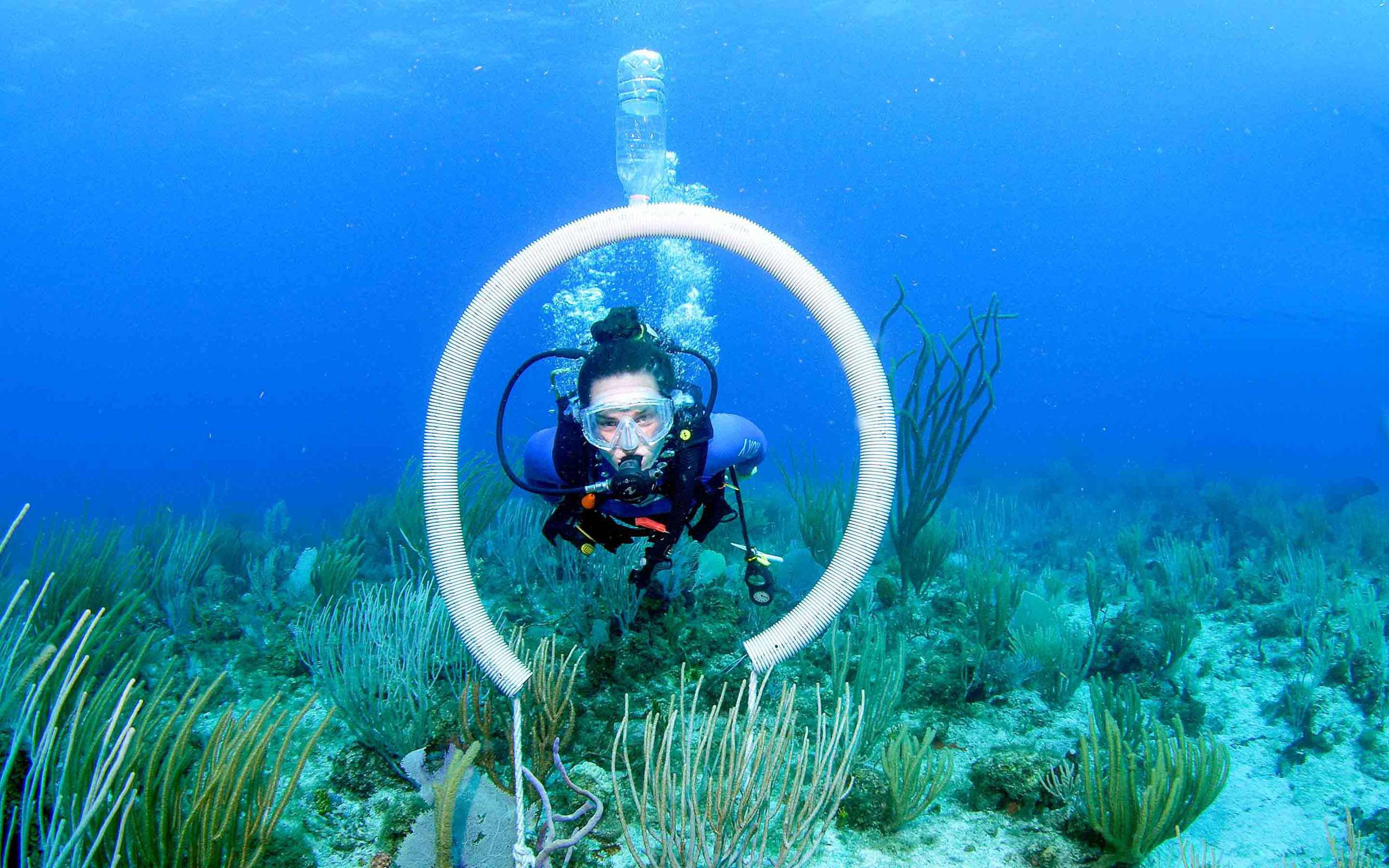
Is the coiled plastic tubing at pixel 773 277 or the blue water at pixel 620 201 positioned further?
the blue water at pixel 620 201

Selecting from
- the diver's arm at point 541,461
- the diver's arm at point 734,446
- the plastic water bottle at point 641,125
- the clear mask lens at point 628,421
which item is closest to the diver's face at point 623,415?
the clear mask lens at point 628,421

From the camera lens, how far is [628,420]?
3.63 m

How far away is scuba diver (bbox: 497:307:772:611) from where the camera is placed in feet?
12.0

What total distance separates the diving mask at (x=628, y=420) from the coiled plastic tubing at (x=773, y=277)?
714 mm

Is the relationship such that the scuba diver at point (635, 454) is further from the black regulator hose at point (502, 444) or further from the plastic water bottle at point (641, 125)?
the plastic water bottle at point (641, 125)

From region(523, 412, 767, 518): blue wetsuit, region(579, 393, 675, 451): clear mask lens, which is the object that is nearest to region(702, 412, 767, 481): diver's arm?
region(523, 412, 767, 518): blue wetsuit

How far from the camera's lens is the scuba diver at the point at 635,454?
3.64m

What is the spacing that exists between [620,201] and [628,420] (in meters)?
52.6

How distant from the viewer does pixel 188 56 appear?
91.9 feet

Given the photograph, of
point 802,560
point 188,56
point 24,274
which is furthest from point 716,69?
point 24,274

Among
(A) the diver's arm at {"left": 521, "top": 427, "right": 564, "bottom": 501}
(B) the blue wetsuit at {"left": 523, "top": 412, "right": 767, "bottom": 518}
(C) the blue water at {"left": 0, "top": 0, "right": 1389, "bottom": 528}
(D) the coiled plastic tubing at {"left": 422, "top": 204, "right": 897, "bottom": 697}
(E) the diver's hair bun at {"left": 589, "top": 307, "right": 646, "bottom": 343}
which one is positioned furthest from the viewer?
(C) the blue water at {"left": 0, "top": 0, "right": 1389, "bottom": 528}

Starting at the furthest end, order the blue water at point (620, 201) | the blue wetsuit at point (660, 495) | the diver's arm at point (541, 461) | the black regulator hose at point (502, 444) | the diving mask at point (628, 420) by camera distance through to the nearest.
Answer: the blue water at point (620, 201)
the diver's arm at point (541, 461)
the blue wetsuit at point (660, 495)
the black regulator hose at point (502, 444)
the diving mask at point (628, 420)

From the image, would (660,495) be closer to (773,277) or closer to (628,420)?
(628,420)

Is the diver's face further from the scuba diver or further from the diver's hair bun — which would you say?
the diver's hair bun
